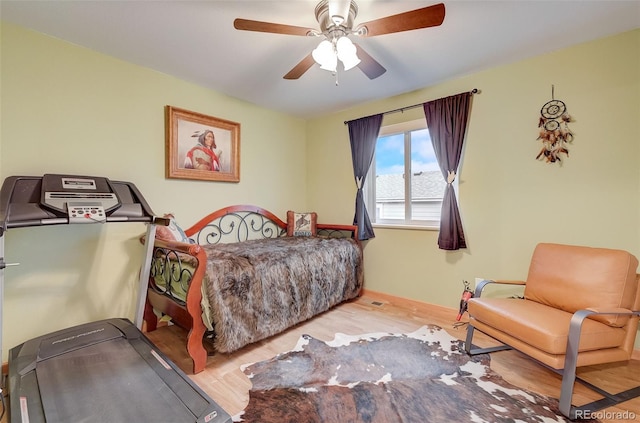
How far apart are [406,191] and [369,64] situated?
5.13 ft

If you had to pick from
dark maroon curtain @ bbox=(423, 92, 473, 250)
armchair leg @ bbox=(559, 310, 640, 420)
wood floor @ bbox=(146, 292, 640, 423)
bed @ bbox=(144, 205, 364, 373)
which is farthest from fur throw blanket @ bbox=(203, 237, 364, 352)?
armchair leg @ bbox=(559, 310, 640, 420)

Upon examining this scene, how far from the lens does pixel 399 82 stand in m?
2.71

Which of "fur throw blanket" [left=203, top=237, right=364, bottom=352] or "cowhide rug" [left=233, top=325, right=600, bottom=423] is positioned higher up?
"fur throw blanket" [left=203, top=237, right=364, bottom=352]

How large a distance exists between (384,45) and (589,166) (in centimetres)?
182

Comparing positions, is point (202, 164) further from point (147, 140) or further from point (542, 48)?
point (542, 48)

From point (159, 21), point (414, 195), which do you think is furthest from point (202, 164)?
point (414, 195)

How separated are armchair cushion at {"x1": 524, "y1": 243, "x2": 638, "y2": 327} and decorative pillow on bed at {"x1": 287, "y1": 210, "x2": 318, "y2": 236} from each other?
2.28 meters

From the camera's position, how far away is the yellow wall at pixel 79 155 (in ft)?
6.02

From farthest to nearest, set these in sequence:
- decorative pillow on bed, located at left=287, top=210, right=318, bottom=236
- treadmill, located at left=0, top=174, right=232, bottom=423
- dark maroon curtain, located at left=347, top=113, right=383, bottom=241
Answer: decorative pillow on bed, located at left=287, top=210, right=318, bottom=236 → dark maroon curtain, located at left=347, top=113, right=383, bottom=241 → treadmill, located at left=0, top=174, right=232, bottom=423

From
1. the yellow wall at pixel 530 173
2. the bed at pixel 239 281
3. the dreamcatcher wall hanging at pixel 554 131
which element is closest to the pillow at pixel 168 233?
the bed at pixel 239 281

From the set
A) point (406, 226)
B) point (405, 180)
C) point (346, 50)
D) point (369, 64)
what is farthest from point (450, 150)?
point (346, 50)

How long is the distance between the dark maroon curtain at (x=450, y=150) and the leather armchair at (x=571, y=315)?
0.62 metres

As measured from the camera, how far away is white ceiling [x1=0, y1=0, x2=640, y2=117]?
167 centimetres

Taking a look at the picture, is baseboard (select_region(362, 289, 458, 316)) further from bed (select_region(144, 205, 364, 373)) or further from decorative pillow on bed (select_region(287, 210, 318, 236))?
decorative pillow on bed (select_region(287, 210, 318, 236))
